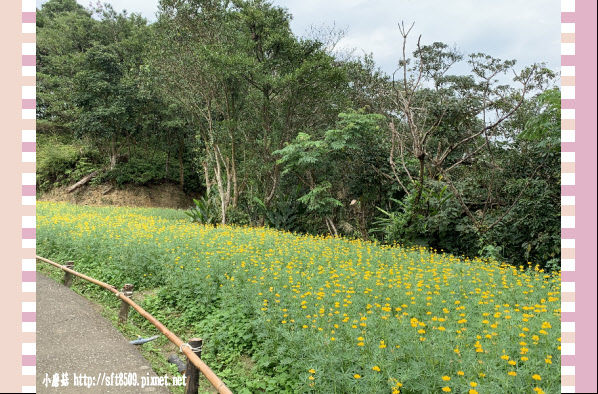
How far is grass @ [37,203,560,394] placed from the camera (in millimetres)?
2502

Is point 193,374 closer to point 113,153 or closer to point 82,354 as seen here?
point 82,354

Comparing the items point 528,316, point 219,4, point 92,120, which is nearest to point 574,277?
point 528,316

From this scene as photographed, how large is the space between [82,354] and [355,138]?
814 cm

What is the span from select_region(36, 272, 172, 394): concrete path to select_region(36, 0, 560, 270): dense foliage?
19.1 ft

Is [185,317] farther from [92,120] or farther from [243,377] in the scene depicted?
[92,120]

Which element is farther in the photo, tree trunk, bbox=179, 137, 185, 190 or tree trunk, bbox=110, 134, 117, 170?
tree trunk, bbox=179, 137, 185, 190

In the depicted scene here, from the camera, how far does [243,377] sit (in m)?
3.27

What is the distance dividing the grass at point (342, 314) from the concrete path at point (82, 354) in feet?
1.84

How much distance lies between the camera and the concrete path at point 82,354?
321 centimetres

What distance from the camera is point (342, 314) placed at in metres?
3.39

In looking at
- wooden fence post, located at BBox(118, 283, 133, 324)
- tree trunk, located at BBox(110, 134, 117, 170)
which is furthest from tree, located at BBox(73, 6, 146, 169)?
wooden fence post, located at BBox(118, 283, 133, 324)

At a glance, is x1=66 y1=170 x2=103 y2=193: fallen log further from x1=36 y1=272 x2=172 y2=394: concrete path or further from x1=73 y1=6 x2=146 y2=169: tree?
x1=36 y1=272 x2=172 y2=394: concrete path

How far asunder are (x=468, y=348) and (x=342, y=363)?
938 millimetres

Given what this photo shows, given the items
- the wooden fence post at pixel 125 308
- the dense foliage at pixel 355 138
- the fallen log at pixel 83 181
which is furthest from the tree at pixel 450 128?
the fallen log at pixel 83 181
